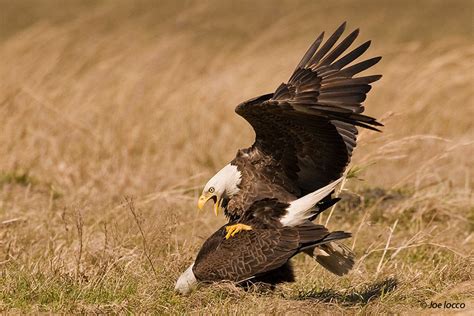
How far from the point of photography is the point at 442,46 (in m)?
11.3

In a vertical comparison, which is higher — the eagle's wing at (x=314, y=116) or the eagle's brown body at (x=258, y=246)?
the eagle's wing at (x=314, y=116)

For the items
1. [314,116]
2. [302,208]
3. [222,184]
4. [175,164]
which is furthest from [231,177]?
[175,164]

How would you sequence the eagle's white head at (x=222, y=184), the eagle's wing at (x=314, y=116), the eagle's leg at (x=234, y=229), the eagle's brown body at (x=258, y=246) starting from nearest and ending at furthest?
the eagle's wing at (x=314, y=116), the eagle's brown body at (x=258, y=246), the eagle's leg at (x=234, y=229), the eagle's white head at (x=222, y=184)

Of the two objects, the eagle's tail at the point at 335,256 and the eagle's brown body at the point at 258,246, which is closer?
the eagle's brown body at the point at 258,246

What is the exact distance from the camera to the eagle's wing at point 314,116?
5.34 metres

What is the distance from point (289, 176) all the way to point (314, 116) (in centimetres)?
63

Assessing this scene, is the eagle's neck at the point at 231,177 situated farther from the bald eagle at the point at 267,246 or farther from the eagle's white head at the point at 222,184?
the bald eagle at the point at 267,246

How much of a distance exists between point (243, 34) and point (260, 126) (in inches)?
392

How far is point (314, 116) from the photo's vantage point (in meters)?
5.34

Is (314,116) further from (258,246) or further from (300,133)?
(258,246)
